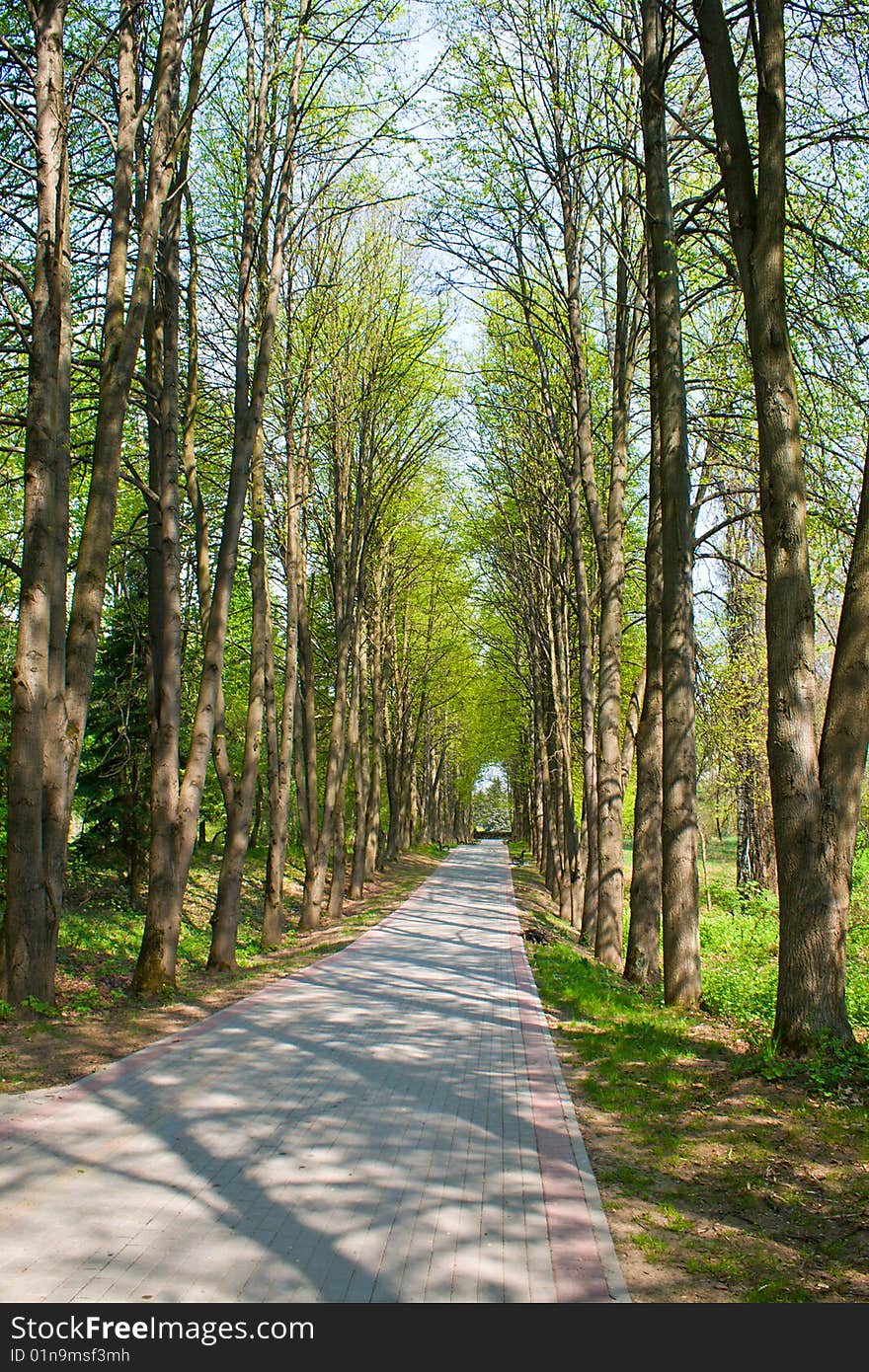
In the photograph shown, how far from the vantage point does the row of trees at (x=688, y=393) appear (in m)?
7.32

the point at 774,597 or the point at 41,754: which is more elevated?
the point at 774,597

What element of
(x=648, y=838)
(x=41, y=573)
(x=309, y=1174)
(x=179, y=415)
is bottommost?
(x=309, y=1174)

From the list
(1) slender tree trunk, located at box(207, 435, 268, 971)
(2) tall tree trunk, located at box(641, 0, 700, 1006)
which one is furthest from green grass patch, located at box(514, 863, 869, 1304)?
(1) slender tree trunk, located at box(207, 435, 268, 971)

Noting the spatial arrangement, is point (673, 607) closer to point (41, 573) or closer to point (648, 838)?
point (648, 838)

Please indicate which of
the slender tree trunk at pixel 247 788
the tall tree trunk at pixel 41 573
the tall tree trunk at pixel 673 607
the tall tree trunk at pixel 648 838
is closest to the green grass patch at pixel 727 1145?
the tall tree trunk at pixel 673 607

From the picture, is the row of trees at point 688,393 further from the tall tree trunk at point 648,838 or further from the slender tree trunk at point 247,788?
the slender tree trunk at point 247,788

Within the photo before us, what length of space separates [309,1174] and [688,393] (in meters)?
13.8

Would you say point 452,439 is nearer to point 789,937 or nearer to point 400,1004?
point 400,1004

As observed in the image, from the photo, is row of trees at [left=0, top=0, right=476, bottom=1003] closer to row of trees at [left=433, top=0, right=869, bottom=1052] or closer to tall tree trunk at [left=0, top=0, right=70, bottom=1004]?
tall tree trunk at [left=0, top=0, right=70, bottom=1004]

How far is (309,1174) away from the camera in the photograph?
5.57 meters

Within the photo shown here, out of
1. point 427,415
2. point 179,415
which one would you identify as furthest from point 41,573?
point 427,415
